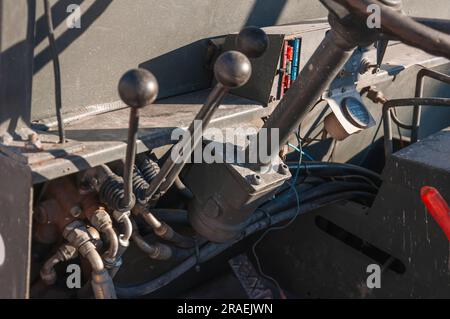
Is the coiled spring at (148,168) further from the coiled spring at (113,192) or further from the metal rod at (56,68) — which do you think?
the metal rod at (56,68)

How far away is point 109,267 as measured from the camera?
3.78 ft

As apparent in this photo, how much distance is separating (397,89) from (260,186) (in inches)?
38.5

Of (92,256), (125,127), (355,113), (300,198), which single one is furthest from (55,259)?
(355,113)

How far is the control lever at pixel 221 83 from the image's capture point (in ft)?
2.81

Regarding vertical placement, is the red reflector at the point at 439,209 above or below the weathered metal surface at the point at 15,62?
below

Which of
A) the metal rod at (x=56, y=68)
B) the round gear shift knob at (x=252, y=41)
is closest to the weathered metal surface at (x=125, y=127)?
the metal rod at (x=56, y=68)

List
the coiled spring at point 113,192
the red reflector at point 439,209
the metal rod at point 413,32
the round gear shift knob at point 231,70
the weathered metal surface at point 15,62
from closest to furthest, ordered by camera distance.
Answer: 1. the metal rod at point 413,32
2. the round gear shift knob at point 231,70
3. the weathered metal surface at point 15,62
4. the coiled spring at point 113,192
5. the red reflector at point 439,209

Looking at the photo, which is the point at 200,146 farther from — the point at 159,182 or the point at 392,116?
the point at 392,116

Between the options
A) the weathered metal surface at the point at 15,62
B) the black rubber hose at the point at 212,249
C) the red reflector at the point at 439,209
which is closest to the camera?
the weathered metal surface at the point at 15,62

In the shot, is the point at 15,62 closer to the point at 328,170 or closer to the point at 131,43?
the point at 131,43

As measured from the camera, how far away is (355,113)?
4.65ft

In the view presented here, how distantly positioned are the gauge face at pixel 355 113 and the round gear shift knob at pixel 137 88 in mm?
721

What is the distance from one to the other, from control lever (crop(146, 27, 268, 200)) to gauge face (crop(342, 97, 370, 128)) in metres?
0.48

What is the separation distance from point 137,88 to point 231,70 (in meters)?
0.15
